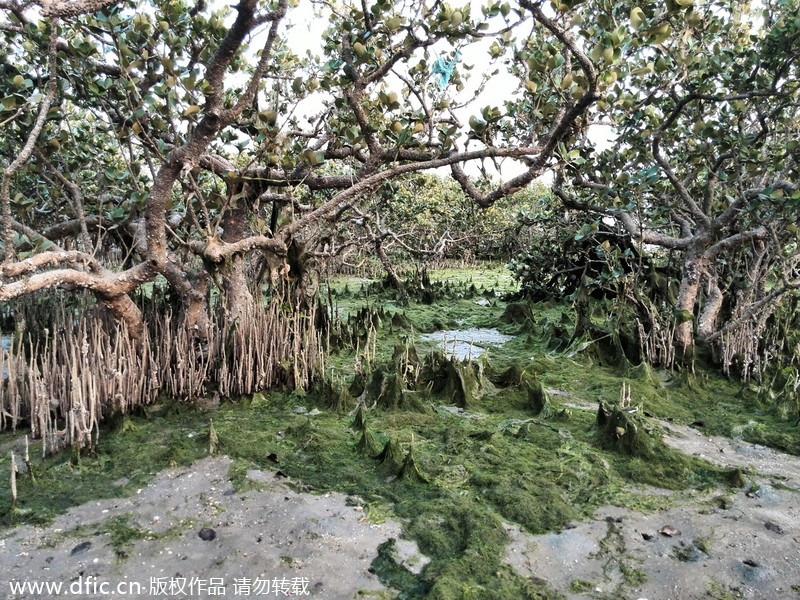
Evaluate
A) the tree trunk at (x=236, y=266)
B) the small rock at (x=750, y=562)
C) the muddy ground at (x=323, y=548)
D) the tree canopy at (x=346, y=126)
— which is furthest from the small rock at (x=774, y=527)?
the tree trunk at (x=236, y=266)

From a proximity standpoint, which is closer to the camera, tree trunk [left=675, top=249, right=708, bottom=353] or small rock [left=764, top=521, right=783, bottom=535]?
small rock [left=764, top=521, right=783, bottom=535]

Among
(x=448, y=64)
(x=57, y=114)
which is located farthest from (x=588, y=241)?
(x=57, y=114)

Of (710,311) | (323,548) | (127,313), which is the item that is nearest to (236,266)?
(127,313)

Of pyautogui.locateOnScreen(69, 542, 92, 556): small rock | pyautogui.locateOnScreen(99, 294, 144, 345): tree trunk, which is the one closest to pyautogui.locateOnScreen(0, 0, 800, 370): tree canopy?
pyautogui.locateOnScreen(99, 294, 144, 345): tree trunk

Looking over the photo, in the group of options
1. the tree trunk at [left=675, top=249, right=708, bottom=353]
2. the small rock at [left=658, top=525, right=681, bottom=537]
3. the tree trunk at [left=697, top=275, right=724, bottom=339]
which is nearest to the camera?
the small rock at [left=658, top=525, right=681, bottom=537]

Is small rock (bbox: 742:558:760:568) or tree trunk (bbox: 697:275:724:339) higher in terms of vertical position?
tree trunk (bbox: 697:275:724:339)

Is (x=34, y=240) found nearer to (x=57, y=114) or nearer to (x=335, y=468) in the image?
(x=57, y=114)

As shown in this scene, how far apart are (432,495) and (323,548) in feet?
1.92

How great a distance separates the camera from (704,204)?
465cm

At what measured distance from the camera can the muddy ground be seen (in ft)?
6.41

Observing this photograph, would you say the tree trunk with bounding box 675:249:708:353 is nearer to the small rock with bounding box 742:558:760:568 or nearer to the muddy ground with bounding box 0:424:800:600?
the muddy ground with bounding box 0:424:800:600

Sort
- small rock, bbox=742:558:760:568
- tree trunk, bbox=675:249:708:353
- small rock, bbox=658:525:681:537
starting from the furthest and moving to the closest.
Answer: tree trunk, bbox=675:249:708:353 → small rock, bbox=658:525:681:537 → small rock, bbox=742:558:760:568

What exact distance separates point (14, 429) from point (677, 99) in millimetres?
4794

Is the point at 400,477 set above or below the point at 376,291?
below
